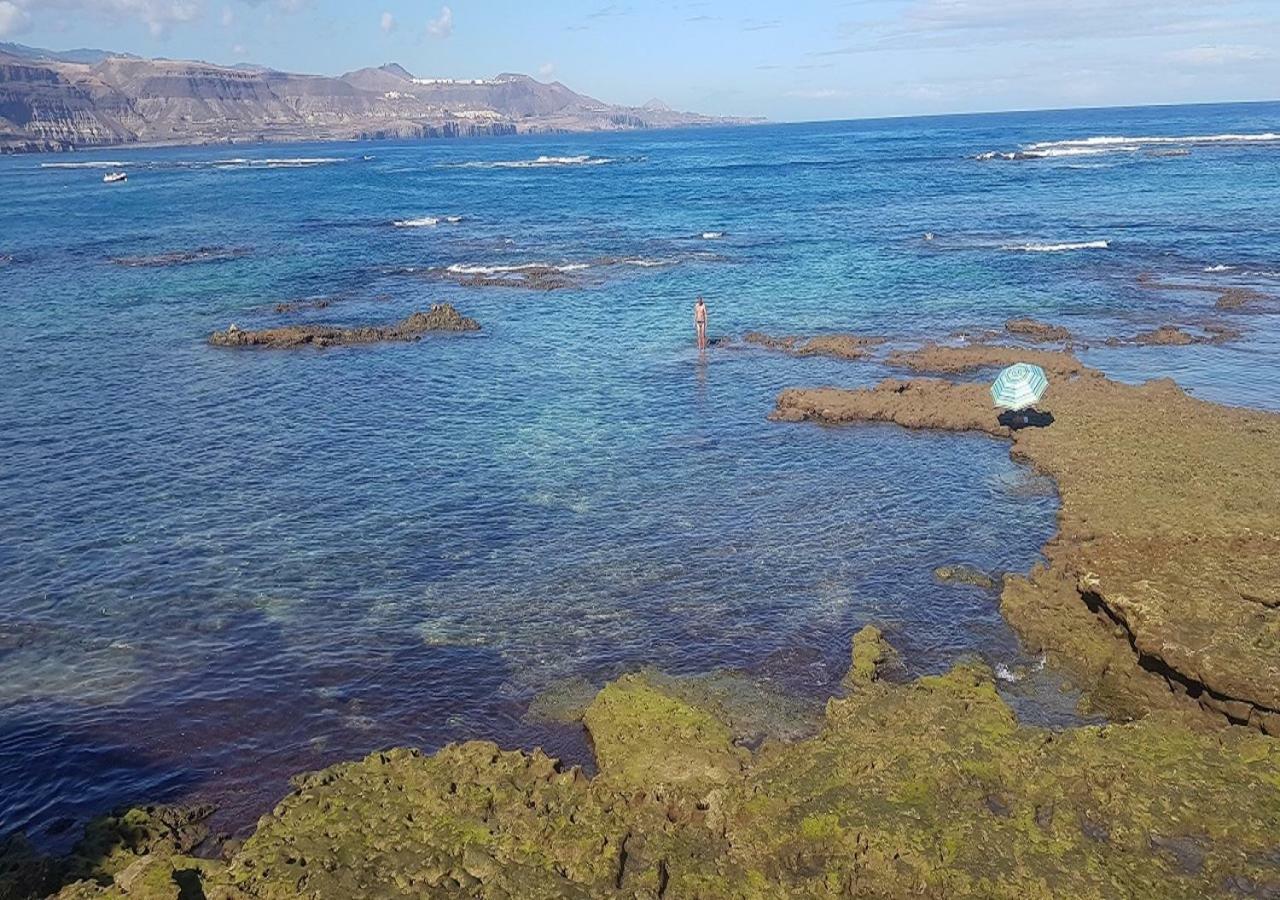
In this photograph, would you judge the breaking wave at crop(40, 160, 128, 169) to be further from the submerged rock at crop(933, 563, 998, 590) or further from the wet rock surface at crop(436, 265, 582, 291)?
the submerged rock at crop(933, 563, 998, 590)

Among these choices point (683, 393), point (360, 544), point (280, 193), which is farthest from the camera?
point (280, 193)

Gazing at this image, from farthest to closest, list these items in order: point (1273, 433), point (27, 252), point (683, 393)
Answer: point (27, 252) < point (683, 393) < point (1273, 433)

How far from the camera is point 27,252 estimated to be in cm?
7519

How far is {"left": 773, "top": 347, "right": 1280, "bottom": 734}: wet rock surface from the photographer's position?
17422 millimetres

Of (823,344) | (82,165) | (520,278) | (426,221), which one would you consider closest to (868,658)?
(823,344)

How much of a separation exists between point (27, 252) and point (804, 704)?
77.7 meters

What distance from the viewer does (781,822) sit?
14.1m

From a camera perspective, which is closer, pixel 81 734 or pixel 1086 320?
pixel 81 734

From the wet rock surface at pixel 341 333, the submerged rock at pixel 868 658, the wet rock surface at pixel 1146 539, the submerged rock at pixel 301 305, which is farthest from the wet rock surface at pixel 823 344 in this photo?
the submerged rock at pixel 301 305

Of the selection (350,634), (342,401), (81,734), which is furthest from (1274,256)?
(81,734)

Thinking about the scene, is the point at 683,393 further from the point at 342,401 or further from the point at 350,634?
the point at 350,634

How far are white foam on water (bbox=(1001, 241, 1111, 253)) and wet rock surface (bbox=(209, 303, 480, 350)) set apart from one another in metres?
37.3

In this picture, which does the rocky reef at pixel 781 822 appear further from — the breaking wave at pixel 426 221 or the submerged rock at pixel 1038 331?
the breaking wave at pixel 426 221

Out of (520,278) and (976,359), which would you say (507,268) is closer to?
(520,278)
